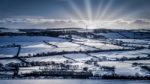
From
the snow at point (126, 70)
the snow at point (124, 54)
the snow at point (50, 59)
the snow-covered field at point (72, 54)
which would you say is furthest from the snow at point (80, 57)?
the snow at point (126, 70)

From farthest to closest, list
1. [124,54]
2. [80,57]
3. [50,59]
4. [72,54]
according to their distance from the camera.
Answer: [72,54], [124,54], [80,57], [50,59]

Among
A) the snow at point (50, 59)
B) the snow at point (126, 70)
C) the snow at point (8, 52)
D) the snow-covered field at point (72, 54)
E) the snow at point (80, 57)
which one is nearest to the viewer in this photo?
the snow at point (126, 70)

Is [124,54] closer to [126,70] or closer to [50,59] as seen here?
[50,59]

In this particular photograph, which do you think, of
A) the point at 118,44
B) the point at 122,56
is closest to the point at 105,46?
the point at 118,44

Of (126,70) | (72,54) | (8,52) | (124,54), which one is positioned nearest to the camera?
(126,70)

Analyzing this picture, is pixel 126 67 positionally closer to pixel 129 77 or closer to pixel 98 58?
pixel 129 77

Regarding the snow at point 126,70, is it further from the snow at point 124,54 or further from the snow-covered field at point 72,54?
the snow at point 124,54

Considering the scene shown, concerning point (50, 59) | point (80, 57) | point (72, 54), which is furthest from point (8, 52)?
point (80, 57)

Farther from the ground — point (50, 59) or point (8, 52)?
point (8, 52)

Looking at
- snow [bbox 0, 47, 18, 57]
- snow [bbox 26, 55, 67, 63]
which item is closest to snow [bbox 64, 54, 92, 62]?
snow [bbox 26, 55, 67, 63]

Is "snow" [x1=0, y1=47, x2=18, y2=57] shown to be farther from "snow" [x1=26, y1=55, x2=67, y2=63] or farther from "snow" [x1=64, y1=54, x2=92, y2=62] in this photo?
"snow" [x1=64, y1=54, x2=92, y2=62]

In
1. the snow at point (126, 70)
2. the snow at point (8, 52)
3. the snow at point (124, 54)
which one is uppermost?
the snow at point (8, 52)
